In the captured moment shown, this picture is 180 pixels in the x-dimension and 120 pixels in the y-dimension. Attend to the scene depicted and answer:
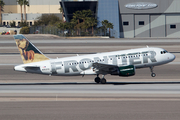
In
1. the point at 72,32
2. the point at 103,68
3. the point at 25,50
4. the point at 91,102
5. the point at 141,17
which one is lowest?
the point at 91,102

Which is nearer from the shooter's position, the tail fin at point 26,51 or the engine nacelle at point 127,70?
the engine nacelle at point 127,70

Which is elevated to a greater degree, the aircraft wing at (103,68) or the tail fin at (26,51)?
the tail fin at (26,51)

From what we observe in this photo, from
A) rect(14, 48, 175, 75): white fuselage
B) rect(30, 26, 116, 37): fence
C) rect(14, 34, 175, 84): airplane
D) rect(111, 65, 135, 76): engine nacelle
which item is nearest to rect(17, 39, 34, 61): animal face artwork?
rect(14, 34, 175, 84): airplane

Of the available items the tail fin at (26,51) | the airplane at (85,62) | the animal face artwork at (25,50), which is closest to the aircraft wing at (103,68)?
the airplane at (85,62)

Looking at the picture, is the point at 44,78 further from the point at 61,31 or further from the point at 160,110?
the point at 61,31

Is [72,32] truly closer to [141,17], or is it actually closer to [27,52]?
[141,17]

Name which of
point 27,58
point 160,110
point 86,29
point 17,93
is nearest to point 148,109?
point 160,110

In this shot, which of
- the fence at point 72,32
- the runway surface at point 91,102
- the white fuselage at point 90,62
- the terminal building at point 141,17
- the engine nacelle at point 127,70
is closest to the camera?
the runway surface at point 91,102

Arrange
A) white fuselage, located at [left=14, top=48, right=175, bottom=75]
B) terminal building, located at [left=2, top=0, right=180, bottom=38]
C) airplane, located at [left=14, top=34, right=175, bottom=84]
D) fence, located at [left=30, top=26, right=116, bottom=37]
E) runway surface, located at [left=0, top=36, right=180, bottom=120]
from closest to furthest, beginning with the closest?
runway surface, located at [left=0, top=36, right=180, bottom=120], airplane, located at [left=14, top=34, right=175, bottom=84], white fuselage, located at [left=14, top=48, right=175, bottom=75], fence, located at [left=30, top=26, right=116, bottom=37], terminal building, located at [left=2, top=0, right=180, bottom=38]

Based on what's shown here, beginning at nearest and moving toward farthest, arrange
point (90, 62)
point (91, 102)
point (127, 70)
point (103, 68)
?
1. point (91, 102)
2. point (127, 70)
3. point (103, 68)
4. point (90, 62)

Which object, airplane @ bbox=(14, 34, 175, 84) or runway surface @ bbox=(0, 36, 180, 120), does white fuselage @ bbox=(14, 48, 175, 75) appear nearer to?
airplane @ bbox=(14, 34, 175, 84)

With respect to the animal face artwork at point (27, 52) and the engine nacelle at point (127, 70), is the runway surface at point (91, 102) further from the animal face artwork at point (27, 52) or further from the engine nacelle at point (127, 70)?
the animal face artwork at point (27, 52)

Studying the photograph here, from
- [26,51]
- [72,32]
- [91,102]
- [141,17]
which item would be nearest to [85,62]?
[26,51]

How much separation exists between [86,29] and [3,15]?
7114 cm
